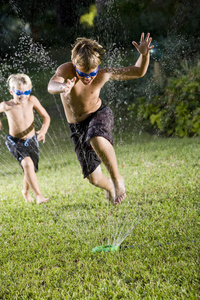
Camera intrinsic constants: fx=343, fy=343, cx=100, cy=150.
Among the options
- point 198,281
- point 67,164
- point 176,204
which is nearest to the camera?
point 198,281

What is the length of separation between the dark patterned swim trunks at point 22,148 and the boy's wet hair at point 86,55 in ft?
4.96

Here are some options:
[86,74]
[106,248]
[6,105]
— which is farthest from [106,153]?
[6,105]

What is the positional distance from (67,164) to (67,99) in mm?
3242

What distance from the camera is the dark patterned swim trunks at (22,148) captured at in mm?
3947

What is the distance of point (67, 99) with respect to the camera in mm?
3156

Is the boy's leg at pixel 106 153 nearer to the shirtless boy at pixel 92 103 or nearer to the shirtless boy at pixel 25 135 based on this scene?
the shirtless boy at pixel 92 103

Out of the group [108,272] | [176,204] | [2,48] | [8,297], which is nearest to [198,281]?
[108,272]

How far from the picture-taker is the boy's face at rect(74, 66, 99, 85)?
272 cm

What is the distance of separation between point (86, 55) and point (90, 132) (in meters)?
0.63

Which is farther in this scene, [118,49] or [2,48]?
[118,49]

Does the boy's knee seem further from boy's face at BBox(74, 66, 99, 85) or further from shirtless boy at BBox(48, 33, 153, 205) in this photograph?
boy's face at BBox(74, 66, 99, 85)

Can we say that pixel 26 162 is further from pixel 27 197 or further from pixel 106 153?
pixel 106 153

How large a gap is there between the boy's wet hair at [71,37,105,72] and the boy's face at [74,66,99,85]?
0.09ft

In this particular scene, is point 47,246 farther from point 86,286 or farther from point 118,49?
point 118,49
